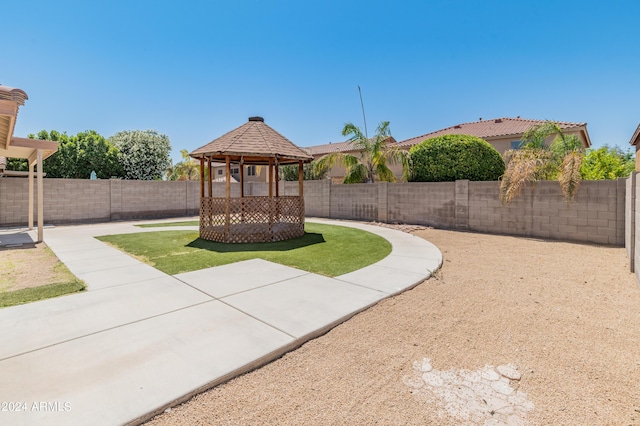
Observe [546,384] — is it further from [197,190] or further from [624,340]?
[197,190]

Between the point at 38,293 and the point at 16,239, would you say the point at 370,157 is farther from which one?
the point at 16,239

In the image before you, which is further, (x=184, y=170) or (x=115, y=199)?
(x=184, y=170)

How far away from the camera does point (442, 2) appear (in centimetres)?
1150

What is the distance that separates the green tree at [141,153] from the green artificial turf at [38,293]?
80.5 ft

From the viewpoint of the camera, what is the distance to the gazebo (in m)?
9.01

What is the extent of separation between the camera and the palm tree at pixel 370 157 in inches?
583

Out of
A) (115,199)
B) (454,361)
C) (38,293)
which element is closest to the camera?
(454,361)

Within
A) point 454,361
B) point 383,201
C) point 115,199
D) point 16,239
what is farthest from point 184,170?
point 454,361

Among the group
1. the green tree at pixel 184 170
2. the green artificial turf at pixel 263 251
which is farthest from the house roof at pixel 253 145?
the green tree at pixel 184 170

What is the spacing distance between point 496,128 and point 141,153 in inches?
1178

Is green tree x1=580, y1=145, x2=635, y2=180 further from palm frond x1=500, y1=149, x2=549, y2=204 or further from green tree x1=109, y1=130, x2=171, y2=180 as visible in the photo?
green tree x1=109, y1=130, x2=171, y2=180

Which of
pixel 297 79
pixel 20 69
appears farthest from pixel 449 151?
pixel 20 69

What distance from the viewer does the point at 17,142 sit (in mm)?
9117

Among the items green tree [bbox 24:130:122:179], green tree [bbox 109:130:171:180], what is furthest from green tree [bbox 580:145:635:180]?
green tree [bbox 109:130:171:180]
